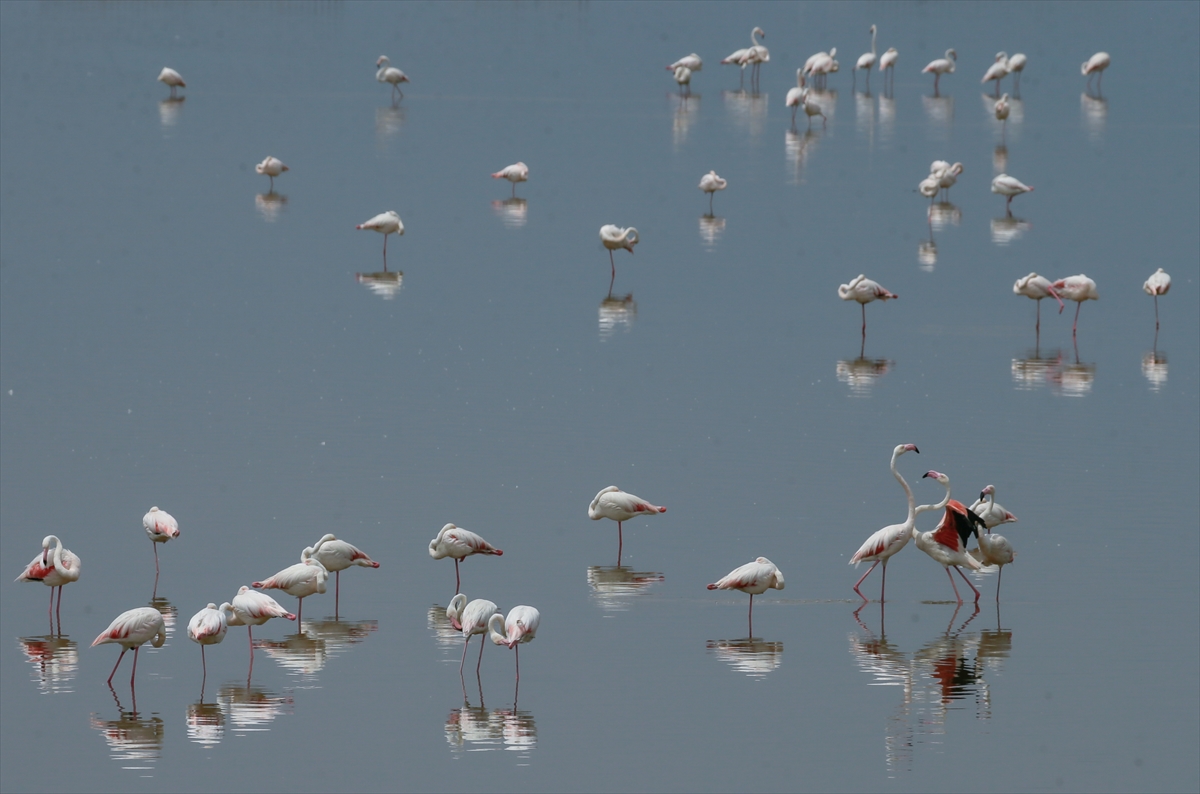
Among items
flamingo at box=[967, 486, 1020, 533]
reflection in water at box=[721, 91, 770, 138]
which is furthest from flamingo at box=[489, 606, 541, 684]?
reflection in water at box=[721, 91, 770, 138]

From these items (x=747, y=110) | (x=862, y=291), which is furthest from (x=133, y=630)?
(x=747, y=110)

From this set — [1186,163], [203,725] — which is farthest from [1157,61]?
[203,725]

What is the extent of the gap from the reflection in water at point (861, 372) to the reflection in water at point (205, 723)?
33.7 feet

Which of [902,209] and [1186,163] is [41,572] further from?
[1186,163]

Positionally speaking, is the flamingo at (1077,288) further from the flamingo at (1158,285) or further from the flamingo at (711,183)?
the flamingo at (711,183)

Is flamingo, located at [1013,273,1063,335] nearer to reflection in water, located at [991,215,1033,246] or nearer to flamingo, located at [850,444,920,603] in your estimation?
reflection in water, located at [991,215,1033,246]

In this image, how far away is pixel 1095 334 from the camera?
906 inches

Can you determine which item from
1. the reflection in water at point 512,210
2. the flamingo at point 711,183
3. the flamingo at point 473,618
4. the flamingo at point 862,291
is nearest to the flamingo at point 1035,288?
the flamingo at point 862,291

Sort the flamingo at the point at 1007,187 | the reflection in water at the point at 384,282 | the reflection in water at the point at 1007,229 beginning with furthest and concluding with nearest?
1. the flamingo at the point at 1007,187
2. the reflection in water at the point at 1007,229
3. the reflection in water at the point at 384,282

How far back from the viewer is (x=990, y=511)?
537 inches

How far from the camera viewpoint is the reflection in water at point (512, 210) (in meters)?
29.4

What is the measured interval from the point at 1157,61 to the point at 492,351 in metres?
40.9

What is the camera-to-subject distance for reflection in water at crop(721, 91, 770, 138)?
41406 mm

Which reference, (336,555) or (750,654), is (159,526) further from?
(750,654)
